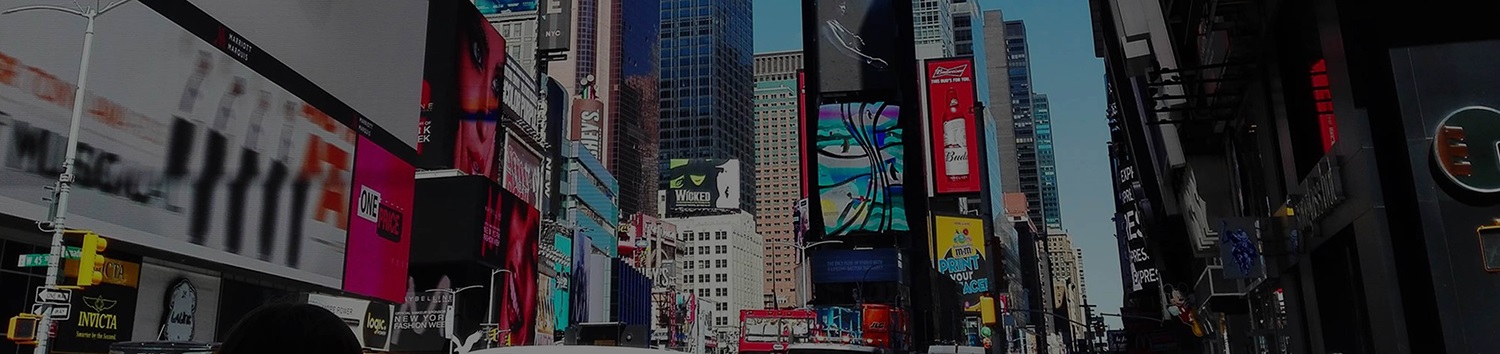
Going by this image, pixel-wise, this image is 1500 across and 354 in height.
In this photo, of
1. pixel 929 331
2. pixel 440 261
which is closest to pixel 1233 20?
pixel 440 261

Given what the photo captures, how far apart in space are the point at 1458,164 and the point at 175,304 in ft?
101

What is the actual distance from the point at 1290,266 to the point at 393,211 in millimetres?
35061

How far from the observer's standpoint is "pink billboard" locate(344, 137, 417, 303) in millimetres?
38844

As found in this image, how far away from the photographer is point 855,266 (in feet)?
325

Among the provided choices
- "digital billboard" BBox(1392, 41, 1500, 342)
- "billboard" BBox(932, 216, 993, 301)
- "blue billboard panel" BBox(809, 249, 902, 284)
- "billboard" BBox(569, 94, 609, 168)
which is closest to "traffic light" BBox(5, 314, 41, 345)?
"digital billboard" BBox(1392, 41, 1500, 342)

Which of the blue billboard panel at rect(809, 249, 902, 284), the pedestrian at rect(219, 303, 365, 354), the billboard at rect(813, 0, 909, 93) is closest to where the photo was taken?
the pedestrian at rect(219, 303, 365, 354)

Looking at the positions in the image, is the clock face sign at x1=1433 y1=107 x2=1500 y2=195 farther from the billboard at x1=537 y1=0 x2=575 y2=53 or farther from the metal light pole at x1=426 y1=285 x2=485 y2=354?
the billboard at x1=537 y1=0 x2=575 y2=53

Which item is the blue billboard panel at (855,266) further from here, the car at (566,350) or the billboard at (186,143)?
the car at (566,350)

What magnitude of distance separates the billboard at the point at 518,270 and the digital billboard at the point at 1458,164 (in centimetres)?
5635

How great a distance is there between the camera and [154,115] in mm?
27109

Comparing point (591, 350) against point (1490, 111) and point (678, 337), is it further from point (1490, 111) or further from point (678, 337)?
point (678, 337)

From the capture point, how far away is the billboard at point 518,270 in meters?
65.3

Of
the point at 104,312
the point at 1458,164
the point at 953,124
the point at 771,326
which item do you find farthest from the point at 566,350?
the point at 953,124

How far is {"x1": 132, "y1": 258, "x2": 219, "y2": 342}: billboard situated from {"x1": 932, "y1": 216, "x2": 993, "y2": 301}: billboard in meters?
106
